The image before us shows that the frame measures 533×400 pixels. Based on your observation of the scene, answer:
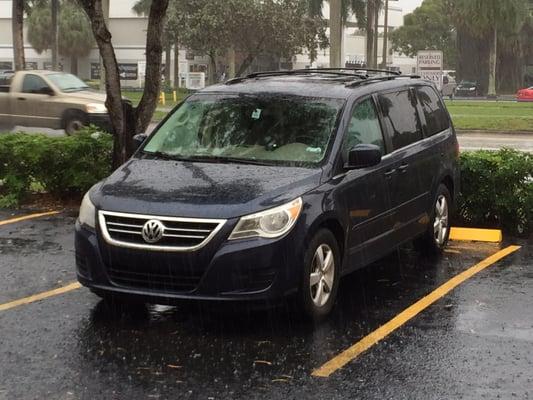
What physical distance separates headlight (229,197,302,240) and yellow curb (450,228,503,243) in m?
3.91

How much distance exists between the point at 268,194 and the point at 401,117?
2.30m

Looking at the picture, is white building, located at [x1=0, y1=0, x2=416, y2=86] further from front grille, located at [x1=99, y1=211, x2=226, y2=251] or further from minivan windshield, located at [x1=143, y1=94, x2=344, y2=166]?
front grille, located at [x1=99, y1=211, x2=226, y2=251]

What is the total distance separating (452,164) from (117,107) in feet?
14.7

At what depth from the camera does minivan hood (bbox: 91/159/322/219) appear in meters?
5.06

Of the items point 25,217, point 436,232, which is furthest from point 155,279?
point 25,217

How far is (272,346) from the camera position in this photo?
16.5ft

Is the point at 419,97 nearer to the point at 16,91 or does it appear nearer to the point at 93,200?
the point at 93,200

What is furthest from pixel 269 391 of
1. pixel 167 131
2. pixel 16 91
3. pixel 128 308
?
pixel 16 91

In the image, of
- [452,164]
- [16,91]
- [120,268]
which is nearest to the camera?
[120,268]

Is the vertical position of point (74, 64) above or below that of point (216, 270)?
above

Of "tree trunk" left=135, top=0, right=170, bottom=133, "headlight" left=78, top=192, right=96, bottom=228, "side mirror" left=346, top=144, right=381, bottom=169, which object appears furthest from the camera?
"tree trunk" left=135, top=0, right=170, bottom=133

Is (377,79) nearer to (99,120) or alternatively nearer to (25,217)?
(25,217)

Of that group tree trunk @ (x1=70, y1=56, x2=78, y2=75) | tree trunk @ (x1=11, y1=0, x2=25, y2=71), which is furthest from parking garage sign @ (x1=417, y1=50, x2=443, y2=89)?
tree trunk @ (x1=70, y1=56, x2=78, y2=75)

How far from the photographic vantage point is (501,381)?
445cm
